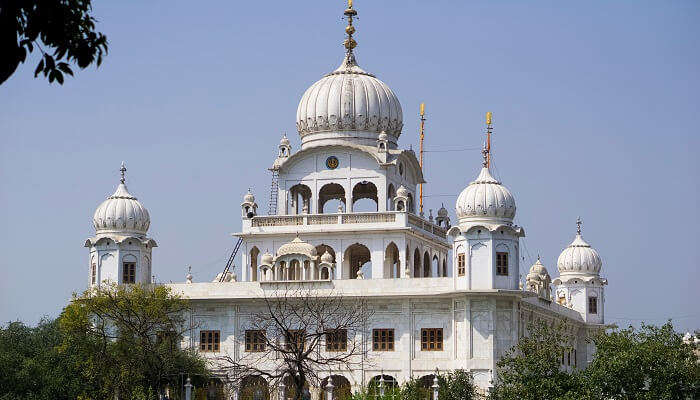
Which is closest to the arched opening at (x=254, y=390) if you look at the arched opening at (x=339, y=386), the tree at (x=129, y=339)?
the tree at (x=129, y=339)

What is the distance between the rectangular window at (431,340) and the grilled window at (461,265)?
270 centimetres

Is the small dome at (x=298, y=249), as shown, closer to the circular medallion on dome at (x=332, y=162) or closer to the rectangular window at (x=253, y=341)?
the rectangular window at (x=253, y=341)

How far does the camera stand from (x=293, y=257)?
198 feet

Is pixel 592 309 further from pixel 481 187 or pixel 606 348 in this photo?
pixel 606 348

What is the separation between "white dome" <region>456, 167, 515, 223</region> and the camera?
189ft

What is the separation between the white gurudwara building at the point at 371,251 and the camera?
56875mm

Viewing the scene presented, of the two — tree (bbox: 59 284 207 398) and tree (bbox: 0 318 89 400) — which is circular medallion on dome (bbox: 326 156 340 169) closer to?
tree (bbox: 59 284 207 398)

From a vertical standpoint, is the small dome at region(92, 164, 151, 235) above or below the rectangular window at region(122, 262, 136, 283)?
above

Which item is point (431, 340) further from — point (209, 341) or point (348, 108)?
point (348, 108)

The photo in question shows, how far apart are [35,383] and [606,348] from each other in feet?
73.3

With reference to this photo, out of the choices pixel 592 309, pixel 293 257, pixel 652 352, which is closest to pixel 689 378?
pixel 652 352

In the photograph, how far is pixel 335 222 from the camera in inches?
2494

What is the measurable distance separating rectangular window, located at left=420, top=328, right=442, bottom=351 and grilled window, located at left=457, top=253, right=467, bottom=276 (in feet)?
8.86

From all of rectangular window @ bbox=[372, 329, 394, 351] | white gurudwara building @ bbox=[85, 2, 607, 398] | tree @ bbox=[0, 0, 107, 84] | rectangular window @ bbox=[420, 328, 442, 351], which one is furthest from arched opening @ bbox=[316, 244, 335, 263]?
tree @ bbox=[0, 0, 107, 84]
